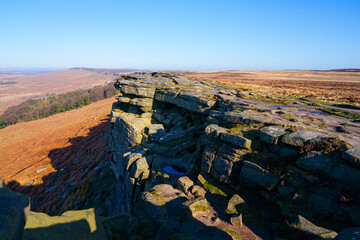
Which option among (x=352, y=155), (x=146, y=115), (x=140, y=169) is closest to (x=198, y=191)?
(x=140, y=169)

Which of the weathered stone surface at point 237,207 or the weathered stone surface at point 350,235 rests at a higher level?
the weathered stone surface at point 350,235

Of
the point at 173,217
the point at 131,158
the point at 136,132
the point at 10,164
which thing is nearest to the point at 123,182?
the point at 131,158

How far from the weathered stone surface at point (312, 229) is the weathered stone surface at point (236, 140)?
197 inches

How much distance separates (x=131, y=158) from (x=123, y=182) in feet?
8.63

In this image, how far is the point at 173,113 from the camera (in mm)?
28453

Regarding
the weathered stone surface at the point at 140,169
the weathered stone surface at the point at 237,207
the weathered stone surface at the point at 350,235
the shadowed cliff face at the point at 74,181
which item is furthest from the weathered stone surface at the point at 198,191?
the shadowed cliff face at the point at 74,181

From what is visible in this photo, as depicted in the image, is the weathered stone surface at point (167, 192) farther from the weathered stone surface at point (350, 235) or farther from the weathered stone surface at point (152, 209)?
the weathered stone surface at point (350, 235)

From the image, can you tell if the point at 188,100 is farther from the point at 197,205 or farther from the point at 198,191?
the point at 197,205

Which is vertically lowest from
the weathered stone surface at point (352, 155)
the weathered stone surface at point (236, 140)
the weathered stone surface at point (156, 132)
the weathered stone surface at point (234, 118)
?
the weathered stone surface at point (156, 132)

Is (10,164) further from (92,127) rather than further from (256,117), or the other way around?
(256,117)

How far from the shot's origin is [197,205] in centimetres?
1092

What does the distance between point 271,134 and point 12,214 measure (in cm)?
1300

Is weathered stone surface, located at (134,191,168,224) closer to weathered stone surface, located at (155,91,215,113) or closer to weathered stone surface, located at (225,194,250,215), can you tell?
weathered stone surface, located at (225,194,250,215)

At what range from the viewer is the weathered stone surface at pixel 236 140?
12338 millimetres
